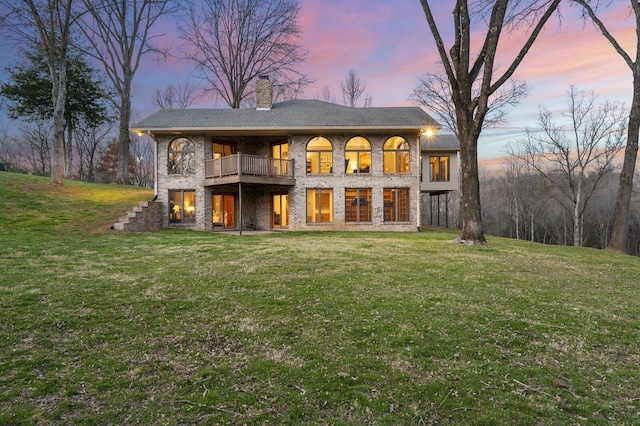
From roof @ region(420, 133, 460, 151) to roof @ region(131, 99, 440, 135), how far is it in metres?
3.67

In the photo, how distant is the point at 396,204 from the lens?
19812mm

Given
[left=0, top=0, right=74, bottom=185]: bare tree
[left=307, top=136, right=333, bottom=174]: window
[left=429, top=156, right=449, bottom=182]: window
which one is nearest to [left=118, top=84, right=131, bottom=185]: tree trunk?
[left=0, top=0, right=74, bottom=185]: bare tree

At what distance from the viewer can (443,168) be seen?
942 inches

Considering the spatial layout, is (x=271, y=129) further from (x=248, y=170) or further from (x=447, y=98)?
(x=447, y=98)

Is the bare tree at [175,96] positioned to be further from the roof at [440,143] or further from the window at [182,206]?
the roof at [440,143]

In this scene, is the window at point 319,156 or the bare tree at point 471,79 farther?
the window at point 319,156

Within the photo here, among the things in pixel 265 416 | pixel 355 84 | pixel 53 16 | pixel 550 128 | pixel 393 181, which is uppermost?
pixel 355 84

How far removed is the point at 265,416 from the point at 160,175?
724 inches

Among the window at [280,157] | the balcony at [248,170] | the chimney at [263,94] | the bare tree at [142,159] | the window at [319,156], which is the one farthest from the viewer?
the bare tree at [142,159]

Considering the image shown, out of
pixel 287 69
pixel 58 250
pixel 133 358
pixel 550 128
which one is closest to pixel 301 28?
pixel 287 69

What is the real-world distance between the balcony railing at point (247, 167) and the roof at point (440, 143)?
33.6 ft

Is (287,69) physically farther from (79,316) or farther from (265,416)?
(265,416)

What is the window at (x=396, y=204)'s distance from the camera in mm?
19711

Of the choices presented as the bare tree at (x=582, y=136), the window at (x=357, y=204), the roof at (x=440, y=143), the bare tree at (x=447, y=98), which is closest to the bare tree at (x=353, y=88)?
the bare tree at (x=447, y=98)
